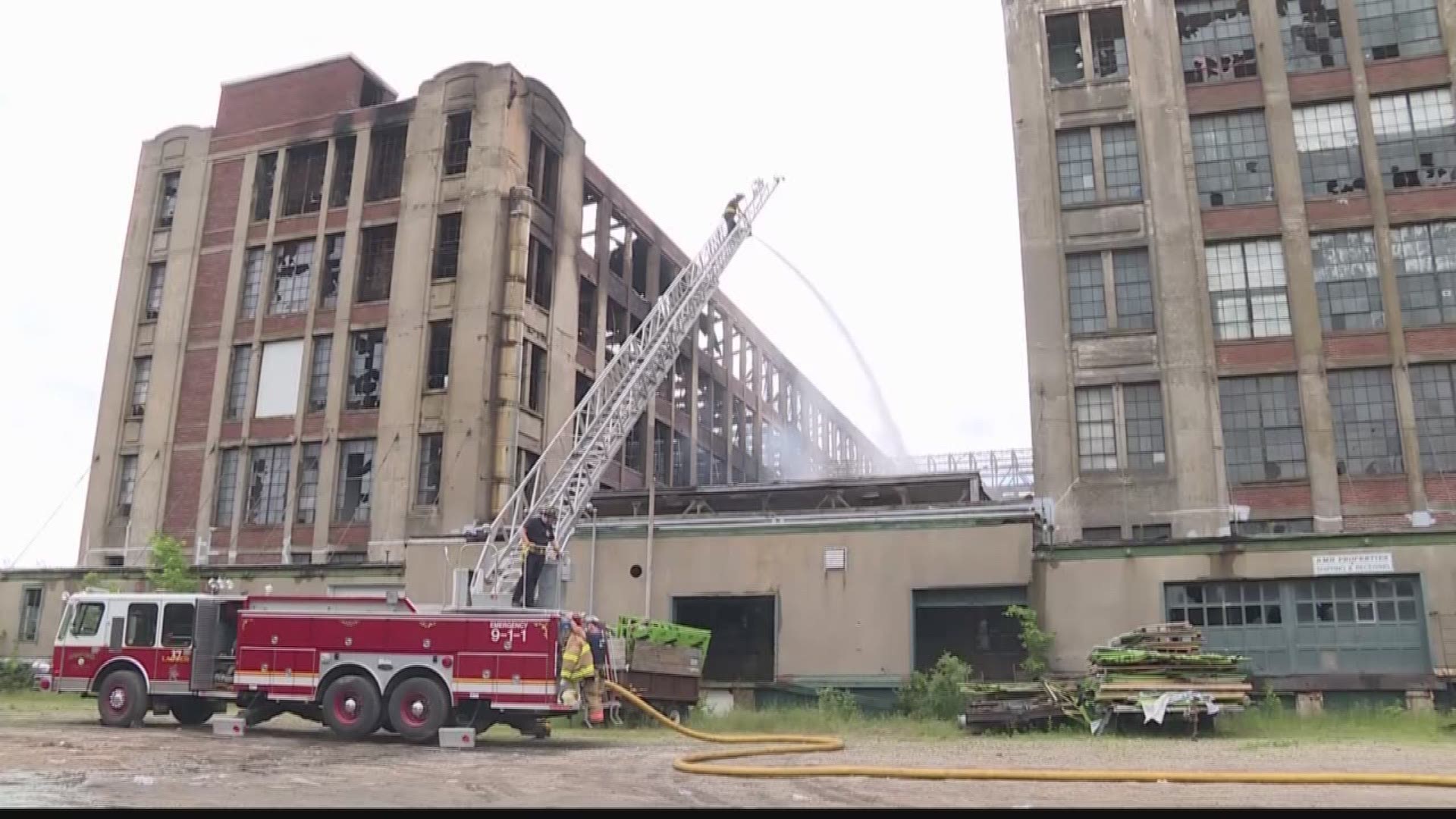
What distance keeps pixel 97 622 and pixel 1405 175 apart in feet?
104

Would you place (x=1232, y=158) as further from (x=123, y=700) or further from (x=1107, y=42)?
(x=123, y=700)

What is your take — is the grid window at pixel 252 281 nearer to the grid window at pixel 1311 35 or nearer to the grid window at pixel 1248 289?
the grid window at pixel 1248 289

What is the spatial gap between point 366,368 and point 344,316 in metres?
1.91

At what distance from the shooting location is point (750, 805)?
10.1m

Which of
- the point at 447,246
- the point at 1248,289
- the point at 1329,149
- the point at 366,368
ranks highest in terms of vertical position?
the point at 1329,149

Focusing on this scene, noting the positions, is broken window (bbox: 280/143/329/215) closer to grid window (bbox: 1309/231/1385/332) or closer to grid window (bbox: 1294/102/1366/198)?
grid window (bbox: 1294/102/1366/198)

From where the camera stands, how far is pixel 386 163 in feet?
129

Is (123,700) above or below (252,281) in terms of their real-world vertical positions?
below

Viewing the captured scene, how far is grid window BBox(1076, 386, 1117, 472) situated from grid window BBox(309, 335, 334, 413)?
2401 cm

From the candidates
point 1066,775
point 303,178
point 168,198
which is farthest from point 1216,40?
point 168,198

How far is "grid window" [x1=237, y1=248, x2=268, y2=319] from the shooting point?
39.5m

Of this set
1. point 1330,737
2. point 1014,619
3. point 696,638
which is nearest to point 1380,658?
point 1330,737

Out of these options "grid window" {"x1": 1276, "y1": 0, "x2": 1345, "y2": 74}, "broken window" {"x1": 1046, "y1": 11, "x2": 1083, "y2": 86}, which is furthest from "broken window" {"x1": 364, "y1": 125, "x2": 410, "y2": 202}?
"grid window" {"x1": 1276, "y1": 0, "x2": 1345, "y2": 74}
